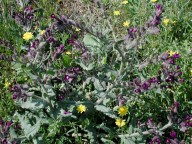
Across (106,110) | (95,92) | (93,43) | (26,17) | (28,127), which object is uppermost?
(26,17)

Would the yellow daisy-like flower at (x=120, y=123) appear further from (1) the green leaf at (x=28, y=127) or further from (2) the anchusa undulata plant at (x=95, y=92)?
(1) the green leaf at (x=28, y=127)

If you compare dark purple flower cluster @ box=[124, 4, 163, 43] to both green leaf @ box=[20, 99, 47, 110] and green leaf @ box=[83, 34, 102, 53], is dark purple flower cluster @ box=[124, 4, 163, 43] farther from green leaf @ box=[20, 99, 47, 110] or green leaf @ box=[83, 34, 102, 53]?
green leaf @ box=[20, 99, 47, 110]

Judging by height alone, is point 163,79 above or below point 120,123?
above

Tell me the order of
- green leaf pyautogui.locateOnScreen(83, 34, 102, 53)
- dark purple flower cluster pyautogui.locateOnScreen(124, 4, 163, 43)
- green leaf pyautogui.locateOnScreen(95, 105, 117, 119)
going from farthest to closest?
green leaf pyautogui.locateOnScreen(95, 105, 117, 119) < green leaf pyautogui.locateOnScreen(83, 34, 102, 53) < dark purple flower cluster pyautogui.locateOnScreen(124, 4, 163, 43)

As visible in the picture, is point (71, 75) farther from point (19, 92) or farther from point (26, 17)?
point (26, 17)

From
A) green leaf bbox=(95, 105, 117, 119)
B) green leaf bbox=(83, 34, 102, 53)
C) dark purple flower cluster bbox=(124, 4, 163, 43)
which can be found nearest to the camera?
dark purple flower cluster bbox=(124, 4, 163, 43)

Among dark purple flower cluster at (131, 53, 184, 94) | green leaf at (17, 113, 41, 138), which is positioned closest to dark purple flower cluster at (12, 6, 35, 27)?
green leaf at (17, 113, 41, 138)

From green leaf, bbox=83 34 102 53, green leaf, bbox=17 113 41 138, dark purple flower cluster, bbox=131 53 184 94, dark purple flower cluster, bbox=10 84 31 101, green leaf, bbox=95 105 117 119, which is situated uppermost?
green leaf, bbox=83 34 102 53

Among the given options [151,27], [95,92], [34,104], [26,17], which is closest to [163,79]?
[151,27]

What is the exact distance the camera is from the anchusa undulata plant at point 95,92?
206 centimetres

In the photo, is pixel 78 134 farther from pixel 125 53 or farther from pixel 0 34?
pixel 0 34

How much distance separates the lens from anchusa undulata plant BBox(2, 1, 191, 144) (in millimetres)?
2057

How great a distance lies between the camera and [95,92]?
2.43 m

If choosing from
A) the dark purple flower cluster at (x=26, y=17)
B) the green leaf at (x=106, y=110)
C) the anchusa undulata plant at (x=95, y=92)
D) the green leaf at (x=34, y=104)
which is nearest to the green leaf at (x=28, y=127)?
the anchusa undulata plant at (x=95, y=92)
